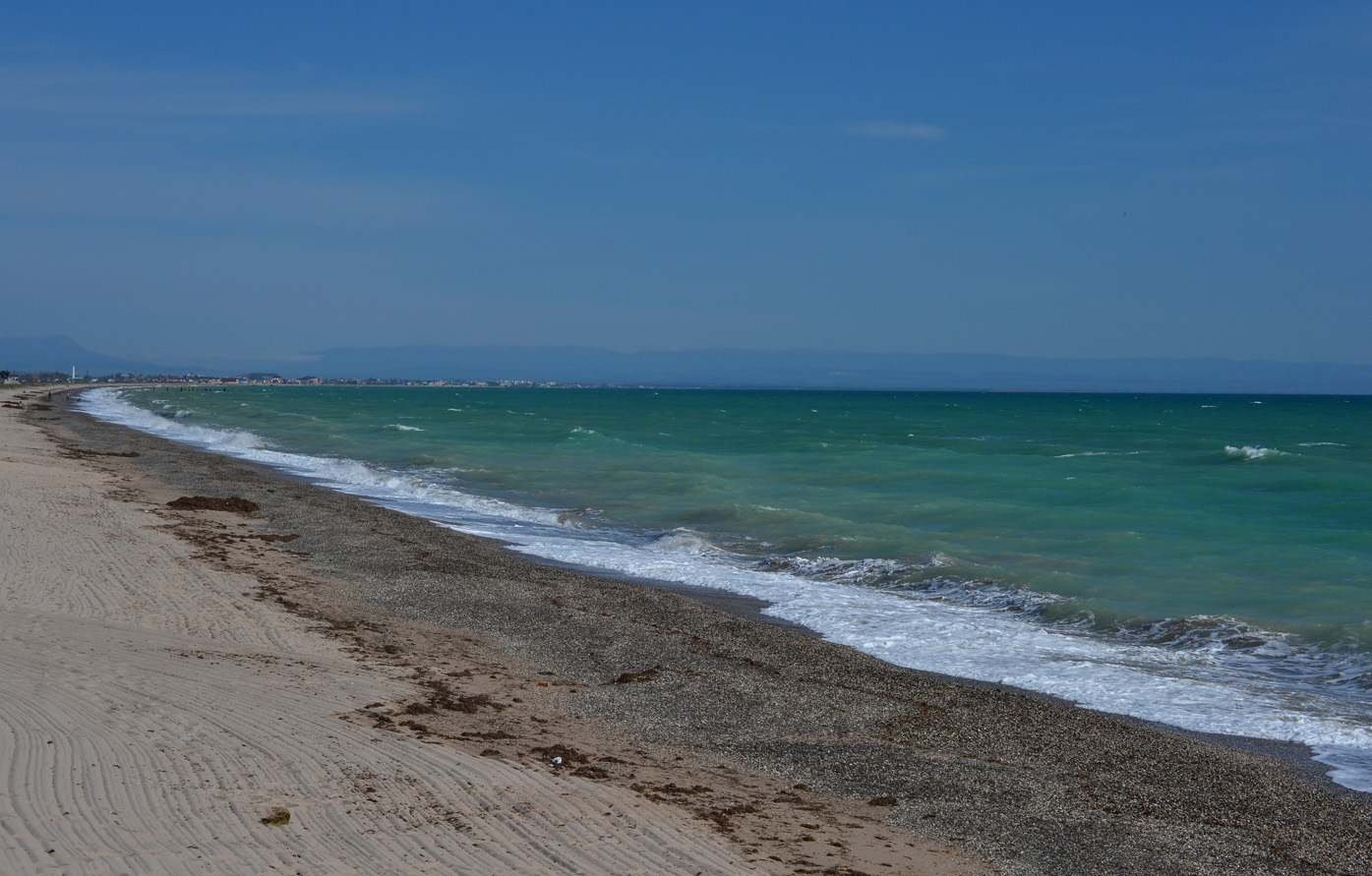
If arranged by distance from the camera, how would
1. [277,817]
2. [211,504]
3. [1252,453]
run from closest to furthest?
A: 1. [277,817]
2. [211,504]
3. [1252,453]

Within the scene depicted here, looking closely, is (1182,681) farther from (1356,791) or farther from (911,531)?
(911,531)

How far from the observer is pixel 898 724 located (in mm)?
8023

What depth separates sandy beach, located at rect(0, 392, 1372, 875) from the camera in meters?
5.24

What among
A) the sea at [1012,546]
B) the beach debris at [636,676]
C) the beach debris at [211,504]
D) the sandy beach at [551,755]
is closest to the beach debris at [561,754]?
the sandy beach at [551,755]

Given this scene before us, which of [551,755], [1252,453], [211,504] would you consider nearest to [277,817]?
[551,755]

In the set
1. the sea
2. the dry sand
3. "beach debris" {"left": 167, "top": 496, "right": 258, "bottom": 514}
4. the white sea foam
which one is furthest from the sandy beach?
the white sea foam

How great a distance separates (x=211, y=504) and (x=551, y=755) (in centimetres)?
1496

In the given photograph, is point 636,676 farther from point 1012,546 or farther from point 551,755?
point 1012,546

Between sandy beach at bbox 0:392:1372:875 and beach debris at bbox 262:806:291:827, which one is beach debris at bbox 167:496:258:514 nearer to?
sandy beach at bbox 0:392:1372:875

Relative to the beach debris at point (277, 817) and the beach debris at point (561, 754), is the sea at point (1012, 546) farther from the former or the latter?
the beach debris at point (277, 817)

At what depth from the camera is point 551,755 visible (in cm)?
680

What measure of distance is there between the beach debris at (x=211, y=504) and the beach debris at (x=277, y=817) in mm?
15003

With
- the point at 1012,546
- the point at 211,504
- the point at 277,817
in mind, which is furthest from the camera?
the point at 211,504

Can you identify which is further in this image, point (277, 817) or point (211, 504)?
point (211, 504)
